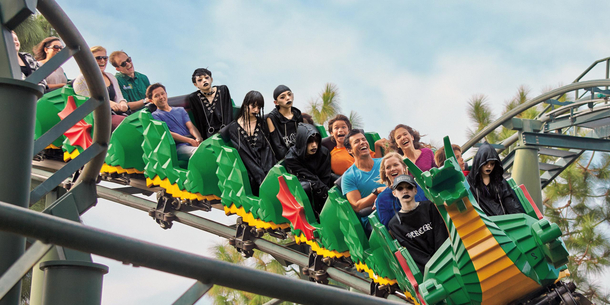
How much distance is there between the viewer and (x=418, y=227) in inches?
132

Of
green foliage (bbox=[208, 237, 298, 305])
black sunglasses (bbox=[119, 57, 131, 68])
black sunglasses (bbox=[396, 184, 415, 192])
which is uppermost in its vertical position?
black sunglasses (bbox=[119, 57, 131, 68])

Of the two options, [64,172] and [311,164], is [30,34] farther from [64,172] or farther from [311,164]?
[64,172]

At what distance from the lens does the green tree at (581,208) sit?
10586 mm

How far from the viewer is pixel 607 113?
336 inches

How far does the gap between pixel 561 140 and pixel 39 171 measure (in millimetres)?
6546

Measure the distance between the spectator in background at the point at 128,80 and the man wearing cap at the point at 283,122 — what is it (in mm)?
1490

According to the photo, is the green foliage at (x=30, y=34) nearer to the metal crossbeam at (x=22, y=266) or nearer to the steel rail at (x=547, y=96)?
the steel rail at (x=547, y=96)

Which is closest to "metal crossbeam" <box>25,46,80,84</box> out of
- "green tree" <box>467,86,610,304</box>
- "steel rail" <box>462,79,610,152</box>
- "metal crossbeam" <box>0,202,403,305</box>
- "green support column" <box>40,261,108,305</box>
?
"green support column" <box>40,261,108,305</box>

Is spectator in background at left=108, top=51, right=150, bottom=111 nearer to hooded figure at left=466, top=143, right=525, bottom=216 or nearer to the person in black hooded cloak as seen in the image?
the person in black hooded cloak

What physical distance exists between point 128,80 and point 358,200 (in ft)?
9.50

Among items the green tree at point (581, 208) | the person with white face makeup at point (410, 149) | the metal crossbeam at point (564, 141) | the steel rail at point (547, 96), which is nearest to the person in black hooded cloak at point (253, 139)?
the person with white face makeup at point (410, 149)

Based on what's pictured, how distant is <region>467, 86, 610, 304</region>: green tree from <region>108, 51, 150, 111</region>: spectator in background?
7482mm

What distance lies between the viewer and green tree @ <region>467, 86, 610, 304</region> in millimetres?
10586

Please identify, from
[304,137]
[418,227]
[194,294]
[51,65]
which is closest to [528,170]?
[304,137]
